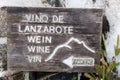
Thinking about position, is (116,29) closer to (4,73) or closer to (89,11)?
(89,11)

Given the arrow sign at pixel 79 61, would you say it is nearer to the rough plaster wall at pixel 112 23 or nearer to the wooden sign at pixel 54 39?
the wooden sign at pixel 54 39

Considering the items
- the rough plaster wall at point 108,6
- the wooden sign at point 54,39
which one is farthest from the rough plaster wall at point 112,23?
the wooden sign at point 54,39

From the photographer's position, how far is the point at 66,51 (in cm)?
411

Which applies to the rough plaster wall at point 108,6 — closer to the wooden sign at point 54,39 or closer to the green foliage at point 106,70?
the green foliage at point 106,70

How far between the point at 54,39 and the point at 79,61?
0.32 m

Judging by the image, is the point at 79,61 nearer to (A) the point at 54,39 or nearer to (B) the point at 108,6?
(A) the point at 54,39

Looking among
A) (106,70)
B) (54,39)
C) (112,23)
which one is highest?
(112,23)

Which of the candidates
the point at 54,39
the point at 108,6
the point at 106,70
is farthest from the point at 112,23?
the point at 54,39

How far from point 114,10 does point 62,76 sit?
2.74ft

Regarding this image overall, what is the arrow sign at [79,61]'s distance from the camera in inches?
162

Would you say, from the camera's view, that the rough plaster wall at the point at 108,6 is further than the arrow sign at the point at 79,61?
Yes

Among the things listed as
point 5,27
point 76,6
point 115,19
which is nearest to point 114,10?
point 115,19

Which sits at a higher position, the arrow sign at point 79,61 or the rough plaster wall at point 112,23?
the rough plaster wall at point 112,23

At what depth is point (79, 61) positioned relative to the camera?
4121 mm
